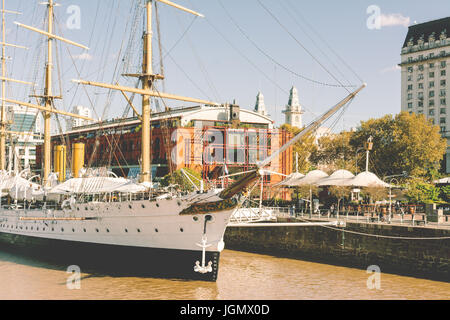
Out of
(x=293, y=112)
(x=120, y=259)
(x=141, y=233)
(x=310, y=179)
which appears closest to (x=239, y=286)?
(x=141, y=233)

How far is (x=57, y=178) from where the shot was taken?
40.4 metres

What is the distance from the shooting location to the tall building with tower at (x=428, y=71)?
8550cm

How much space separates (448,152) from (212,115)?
37442mm

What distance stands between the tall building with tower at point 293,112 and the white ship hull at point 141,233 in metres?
156

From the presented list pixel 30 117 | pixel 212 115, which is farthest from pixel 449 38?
pixel 30 117

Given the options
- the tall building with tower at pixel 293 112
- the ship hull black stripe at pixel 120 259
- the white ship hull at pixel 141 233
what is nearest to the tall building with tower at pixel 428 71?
the white ship hull at pixel 141 233

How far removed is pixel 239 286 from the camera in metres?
24.4

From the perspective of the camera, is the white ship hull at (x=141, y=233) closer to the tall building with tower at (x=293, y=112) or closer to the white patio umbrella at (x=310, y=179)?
the white patio umbrella at (x=310, y=179)

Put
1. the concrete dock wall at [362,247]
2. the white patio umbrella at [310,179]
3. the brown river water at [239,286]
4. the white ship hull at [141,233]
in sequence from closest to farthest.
Result: the brown river water at [239,286], the white ship hull at [141,233], the concrete dock wall at [362,247], the white patio umbrella at [310,179]

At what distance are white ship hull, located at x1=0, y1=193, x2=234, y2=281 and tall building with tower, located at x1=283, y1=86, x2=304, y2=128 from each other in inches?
6143

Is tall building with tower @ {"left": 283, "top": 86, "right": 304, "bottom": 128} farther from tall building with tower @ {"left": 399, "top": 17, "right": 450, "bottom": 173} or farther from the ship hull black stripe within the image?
the ship hull black stripe

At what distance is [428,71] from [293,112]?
317ft
